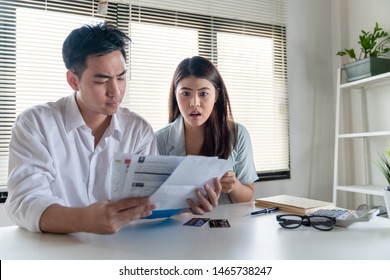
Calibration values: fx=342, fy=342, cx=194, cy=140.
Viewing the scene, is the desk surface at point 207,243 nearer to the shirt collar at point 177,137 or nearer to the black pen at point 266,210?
the black pen at point 266,210

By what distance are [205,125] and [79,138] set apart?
72 cm

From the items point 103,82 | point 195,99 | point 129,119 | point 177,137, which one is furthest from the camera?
point 177,137

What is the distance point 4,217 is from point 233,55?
1.93 m

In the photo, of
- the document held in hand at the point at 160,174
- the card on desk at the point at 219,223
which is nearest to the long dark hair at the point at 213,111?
the card on desk at the point at 219,223

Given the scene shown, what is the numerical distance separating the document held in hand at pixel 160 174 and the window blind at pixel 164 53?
4.78 ft

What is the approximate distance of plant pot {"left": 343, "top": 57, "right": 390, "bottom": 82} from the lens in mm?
2352

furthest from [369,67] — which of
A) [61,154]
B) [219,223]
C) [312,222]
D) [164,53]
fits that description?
[61,154]

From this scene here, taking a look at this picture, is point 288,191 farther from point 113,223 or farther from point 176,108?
point 113,223

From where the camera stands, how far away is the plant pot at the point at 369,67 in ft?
7.72

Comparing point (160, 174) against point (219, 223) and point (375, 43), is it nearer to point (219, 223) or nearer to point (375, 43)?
point (219, 223)

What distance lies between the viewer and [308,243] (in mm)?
849

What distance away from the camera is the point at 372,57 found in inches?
92.3

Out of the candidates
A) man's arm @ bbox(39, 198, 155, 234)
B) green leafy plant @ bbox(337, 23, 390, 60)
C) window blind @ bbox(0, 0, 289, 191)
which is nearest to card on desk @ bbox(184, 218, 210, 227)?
man's arm @ bbox(39, 198, 155, 234)

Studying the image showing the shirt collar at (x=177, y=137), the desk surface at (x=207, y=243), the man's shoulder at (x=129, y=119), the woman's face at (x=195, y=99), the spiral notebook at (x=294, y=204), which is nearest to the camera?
the desk surface at (x=207, y=243)
